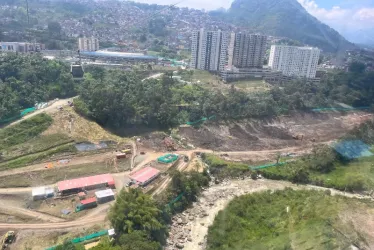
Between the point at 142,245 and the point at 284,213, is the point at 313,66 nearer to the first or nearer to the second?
the point at 284,213

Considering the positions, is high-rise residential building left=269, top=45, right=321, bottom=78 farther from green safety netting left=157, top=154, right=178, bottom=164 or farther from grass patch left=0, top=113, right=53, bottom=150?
grass patch left=0, top=113, right=53, bottom=150

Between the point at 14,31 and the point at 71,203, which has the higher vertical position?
the point at 14,31

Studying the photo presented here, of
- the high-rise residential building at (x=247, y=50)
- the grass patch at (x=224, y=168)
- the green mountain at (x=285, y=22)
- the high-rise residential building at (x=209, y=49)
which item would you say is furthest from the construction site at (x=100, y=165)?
the green mountain at (x=285, y=22)

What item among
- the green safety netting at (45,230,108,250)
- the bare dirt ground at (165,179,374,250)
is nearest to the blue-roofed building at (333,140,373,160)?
the bare dirt ground at (165,179,374,250)

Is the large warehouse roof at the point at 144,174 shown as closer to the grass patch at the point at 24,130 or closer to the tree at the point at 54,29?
the grass patch at the point at 24,130

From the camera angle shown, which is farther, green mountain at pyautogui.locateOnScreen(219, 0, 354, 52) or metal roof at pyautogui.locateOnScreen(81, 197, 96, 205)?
green mountain at pyautogui.locateOnScreen(219, 0, 354, 52)

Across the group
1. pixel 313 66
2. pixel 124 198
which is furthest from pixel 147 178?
pixel 313 66

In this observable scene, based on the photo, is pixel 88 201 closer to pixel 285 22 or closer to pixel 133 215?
pixel 133 215
